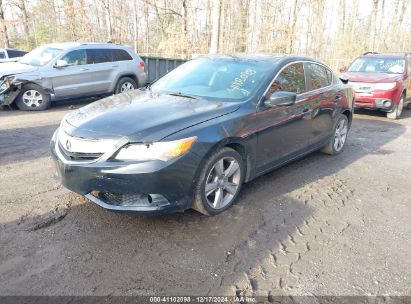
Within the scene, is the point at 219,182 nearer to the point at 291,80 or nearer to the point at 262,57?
the point at 291,80

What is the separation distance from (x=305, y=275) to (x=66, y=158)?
241 cm

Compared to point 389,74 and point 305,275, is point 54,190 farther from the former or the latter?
point 389,74

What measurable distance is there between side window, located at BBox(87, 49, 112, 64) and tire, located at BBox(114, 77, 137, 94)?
2.36ft

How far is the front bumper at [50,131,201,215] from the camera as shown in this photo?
3.05m

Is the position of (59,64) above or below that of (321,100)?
above

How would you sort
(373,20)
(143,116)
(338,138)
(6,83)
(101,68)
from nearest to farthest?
(143,116) → (338,138) → (6,83) → (101,68) → (373,20)

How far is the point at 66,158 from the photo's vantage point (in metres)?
3.34

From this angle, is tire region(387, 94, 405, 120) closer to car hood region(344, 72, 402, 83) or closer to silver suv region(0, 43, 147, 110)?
car hood region(344, 72, 402, 83)

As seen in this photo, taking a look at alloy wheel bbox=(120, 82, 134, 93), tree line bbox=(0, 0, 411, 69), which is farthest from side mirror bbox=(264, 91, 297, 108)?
tree line bbox=(0, 0, 411, 69)

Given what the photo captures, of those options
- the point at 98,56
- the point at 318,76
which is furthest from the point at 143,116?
the point at 98,56

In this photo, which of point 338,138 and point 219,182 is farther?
point 338,138

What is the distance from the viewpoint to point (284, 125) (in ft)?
14.4

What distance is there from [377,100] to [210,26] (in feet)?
74.3

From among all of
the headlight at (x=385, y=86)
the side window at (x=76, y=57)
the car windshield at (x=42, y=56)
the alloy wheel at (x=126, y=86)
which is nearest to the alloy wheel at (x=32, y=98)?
the car windshield at (x=42, y=56)
